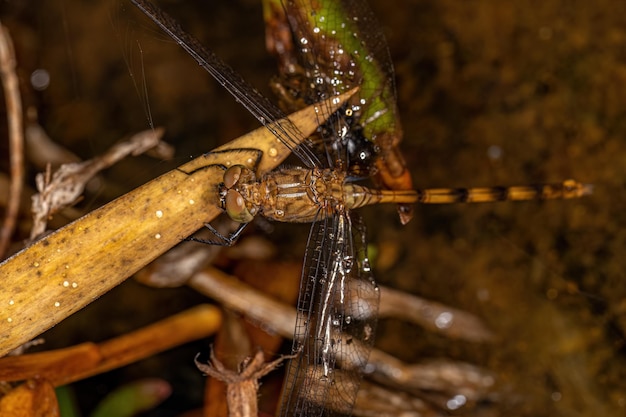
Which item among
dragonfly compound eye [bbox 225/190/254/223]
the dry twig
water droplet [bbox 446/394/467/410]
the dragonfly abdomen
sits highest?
the dragonfly abdomen

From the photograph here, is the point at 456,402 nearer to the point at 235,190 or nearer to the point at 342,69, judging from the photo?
the point at 235,190

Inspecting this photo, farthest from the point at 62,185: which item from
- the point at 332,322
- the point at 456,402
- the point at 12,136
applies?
the point at 456,402

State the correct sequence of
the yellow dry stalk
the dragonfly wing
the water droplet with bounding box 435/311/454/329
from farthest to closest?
the water droplet with bounding box 435/311/454/329 → the dragonfly wing → the yellow dry stalk

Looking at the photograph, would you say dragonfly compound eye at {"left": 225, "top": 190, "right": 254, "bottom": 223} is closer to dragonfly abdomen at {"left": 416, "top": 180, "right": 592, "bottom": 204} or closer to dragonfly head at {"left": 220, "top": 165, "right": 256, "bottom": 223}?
dragonfly head at {"left": 220, "top": 165, "right": 256, "bottom": 223}

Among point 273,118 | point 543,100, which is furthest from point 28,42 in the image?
point 543,100

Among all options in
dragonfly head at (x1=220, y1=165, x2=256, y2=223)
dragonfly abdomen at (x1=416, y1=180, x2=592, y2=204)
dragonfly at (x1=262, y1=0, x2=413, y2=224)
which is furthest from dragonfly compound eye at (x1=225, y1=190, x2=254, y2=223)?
dragonfly abdomen at (x1=416, y1=180, x2=592, y2=204)

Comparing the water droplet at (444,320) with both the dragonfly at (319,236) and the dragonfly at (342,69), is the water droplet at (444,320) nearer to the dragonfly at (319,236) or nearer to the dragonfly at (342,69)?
the dragonfly at (319,236)
